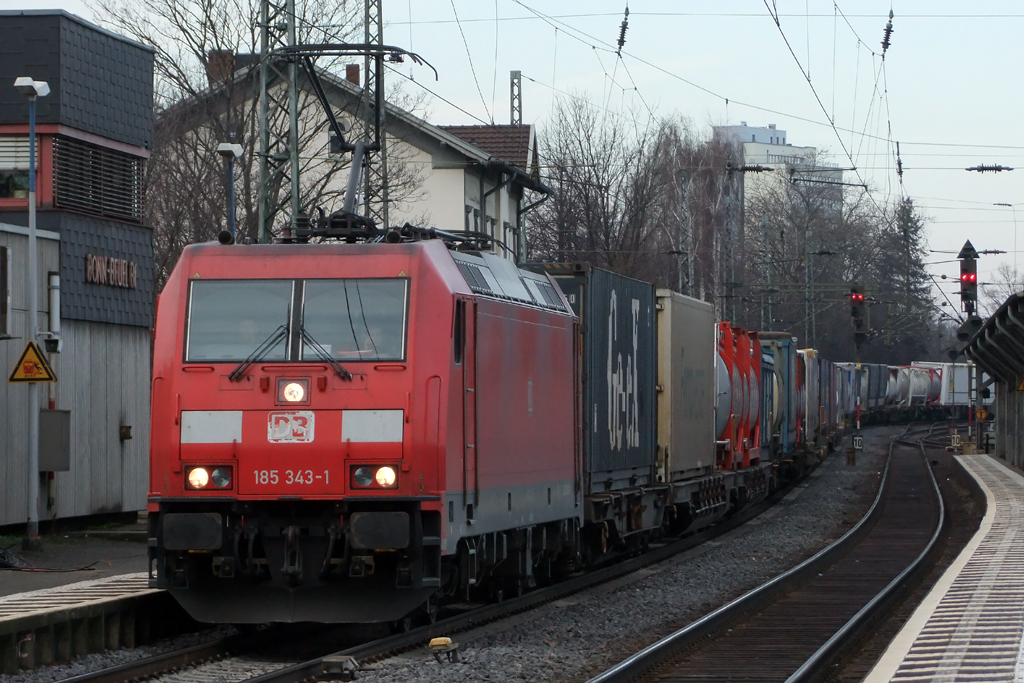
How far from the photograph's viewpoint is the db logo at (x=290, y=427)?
32.8ft

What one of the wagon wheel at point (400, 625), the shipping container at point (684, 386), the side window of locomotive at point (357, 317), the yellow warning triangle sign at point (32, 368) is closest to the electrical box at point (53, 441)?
the yellow warning triangle sign at point (32, 368)

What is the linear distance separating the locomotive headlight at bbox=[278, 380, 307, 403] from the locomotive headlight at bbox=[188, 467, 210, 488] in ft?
2.47

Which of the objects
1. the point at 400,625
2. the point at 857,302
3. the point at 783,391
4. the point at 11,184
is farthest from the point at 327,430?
the point at 857,302

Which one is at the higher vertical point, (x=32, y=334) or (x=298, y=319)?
(x=32, y=334)

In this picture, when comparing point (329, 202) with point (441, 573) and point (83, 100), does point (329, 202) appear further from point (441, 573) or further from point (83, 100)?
point (441, 573)

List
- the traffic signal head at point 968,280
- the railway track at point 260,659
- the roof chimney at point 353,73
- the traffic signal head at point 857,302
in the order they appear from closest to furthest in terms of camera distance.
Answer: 1. the railway track at point 260,659
2. the traffic signal head at point 968,280
3. the traffic signal head at point 857,302
4. the roof chimney at point 353,73

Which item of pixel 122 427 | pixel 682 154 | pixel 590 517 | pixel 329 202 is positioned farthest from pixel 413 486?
pixel 682 154

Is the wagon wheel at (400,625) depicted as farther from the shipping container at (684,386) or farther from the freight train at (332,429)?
the shipping container at (684,386)

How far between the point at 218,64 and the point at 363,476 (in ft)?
76.2

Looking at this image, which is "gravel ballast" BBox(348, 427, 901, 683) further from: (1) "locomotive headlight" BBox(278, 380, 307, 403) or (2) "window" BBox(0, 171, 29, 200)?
(2) "window" BBox(0, 171, 29, 200)

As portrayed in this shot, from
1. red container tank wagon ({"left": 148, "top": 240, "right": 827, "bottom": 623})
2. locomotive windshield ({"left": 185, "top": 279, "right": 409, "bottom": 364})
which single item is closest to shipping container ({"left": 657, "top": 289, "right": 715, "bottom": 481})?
red container tank wagon ({"left": 148, "top": 240, "right": 827, "bottom": 623})

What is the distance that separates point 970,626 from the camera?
34.1 ft

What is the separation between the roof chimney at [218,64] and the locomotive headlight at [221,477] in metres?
22.4

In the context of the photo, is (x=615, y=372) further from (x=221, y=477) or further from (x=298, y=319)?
(x=221, y=477)
